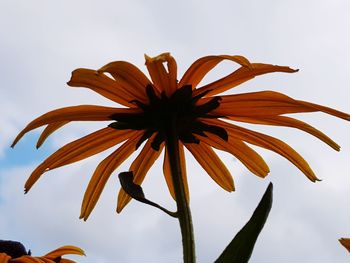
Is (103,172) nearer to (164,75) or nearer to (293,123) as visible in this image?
(164,75)

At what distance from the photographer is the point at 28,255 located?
3.01 meters

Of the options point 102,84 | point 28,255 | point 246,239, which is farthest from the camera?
point 28,255

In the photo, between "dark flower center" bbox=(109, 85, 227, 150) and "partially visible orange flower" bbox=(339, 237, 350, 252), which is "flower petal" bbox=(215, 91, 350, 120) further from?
"partially visible orange flower" bbox=(339, 237, 350, 252)

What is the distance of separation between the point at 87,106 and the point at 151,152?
303 mm

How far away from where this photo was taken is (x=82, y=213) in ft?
5.31

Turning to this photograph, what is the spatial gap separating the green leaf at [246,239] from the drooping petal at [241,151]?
28.6 inches

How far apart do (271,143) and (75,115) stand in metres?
0.55

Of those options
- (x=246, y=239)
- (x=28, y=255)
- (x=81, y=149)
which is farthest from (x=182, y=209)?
(x=28, y=255)

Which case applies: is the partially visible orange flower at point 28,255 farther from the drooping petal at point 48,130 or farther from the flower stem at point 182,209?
the flower stem at point 182,209

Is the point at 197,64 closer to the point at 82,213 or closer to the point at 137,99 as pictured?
the point at 137,99

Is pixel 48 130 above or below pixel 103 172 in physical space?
above

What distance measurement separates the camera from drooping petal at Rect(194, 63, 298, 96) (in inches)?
53.2

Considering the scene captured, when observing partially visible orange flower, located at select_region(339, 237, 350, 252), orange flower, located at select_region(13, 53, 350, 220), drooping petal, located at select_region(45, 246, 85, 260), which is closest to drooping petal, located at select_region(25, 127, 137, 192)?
orange flower, located at select_region(13, 53, 350, 220)

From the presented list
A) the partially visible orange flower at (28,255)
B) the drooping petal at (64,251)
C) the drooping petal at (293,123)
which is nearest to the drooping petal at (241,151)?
Answer: the drooping petal at (293,123)
